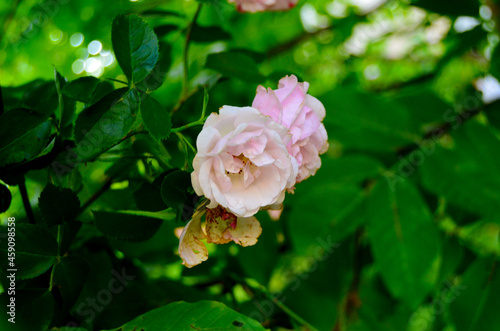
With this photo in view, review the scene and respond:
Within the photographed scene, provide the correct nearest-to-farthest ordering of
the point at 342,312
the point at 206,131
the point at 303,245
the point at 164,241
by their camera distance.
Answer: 1. the point at 206,131
2. the point at 164,241
3. the point at 303,245
4. the point at 342,312

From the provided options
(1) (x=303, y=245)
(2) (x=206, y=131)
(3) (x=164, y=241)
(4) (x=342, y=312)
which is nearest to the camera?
(2) (x=206, y=131)

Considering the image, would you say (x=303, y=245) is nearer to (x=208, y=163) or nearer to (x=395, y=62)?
(x=208, y=163)

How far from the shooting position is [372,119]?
2.48 feet

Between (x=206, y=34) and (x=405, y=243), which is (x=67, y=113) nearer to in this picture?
(x=206, y=34)

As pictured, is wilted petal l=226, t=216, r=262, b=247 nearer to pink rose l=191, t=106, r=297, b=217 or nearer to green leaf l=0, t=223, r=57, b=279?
pink rose l=191, t=106, r=297, b=217

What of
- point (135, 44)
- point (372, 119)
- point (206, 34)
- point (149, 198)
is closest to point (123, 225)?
point (149, 198)

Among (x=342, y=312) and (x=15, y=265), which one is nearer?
(x=15, y=265)

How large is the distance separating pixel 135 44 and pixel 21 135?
0.42ft

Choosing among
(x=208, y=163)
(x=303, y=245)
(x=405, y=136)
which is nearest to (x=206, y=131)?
(x=208, y=163)

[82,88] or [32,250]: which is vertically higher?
[82,88]

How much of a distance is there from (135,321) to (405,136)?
1.82 ft

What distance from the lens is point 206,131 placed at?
34cm

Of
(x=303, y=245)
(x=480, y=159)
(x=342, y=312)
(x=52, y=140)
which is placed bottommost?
(x=342, y=312)

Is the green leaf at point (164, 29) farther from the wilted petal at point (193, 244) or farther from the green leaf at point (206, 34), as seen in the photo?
the wilted petal at point (193, 244)
